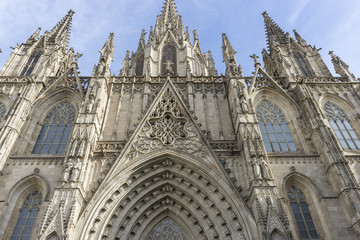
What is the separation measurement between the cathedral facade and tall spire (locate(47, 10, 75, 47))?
15.5 feet

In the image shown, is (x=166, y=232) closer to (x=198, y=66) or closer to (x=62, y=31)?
(x=198, y=66)

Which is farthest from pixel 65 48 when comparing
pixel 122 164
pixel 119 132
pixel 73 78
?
pixel 122 164

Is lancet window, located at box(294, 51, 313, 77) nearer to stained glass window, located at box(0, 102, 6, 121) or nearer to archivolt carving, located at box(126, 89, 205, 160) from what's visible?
archivolt carving, located at box(126, 89, 205, 160)

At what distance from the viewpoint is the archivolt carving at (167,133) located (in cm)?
1452

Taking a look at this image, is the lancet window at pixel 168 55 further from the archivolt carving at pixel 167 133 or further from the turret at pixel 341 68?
the turret at pixel 341 68

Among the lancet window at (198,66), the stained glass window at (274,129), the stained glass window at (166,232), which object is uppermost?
the lancet window at (198,66)

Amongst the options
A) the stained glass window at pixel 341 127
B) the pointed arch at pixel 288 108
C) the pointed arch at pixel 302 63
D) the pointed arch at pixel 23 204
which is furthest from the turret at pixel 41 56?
the stained glass window at pixel 341 127

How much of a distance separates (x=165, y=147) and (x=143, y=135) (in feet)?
5.34

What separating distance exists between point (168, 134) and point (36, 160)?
723 cm

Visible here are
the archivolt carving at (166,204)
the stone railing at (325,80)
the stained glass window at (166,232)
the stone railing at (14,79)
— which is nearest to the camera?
the archivolt carving at (166,204)

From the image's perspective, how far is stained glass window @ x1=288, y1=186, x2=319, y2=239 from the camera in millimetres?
12555

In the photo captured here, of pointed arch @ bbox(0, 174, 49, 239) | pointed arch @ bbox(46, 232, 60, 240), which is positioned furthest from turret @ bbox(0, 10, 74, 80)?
pointed arch @ bbox(46, 232, 60, 240)

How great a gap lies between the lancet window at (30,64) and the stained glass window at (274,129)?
684 inches

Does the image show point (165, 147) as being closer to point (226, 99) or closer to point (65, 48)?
point (226, 99)
